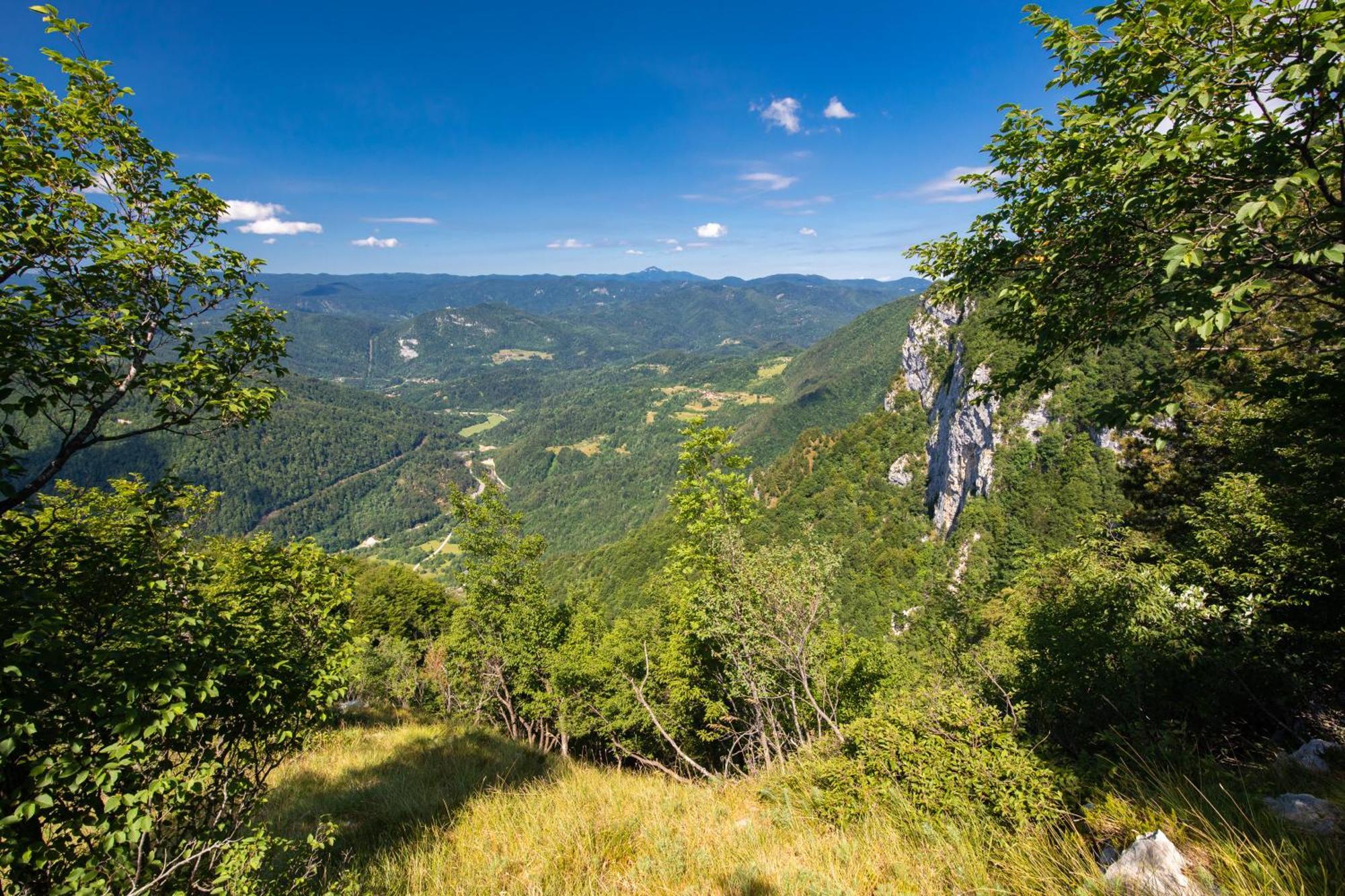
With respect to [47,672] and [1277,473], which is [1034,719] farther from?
[47,672]

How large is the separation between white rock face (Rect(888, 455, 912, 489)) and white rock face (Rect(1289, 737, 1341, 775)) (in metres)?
116

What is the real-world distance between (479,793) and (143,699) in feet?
18.1

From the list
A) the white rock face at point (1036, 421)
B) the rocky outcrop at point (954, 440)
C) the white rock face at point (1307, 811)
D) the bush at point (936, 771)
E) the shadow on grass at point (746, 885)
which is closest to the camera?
the white rock face at point (1307, 811)

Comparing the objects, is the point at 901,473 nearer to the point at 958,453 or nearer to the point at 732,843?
the point at 958,453

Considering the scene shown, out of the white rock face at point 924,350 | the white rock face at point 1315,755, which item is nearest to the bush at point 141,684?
the white rock face at point 1315,755

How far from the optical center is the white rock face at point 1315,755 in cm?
501

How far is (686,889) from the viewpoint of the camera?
436 centimetres

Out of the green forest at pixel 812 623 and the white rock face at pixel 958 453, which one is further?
the white rock face at pixel 958 453

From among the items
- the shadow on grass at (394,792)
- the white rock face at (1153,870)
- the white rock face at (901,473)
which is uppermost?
the white rock face at (1153,870)

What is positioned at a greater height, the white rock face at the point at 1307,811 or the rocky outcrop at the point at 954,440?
the white rock face at the point at 1307,811

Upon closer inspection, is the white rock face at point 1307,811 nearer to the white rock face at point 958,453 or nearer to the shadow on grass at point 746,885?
the shadow on grass at point 746,885

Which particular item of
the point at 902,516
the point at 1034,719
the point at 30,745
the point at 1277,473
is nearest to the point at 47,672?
the point at 30,745

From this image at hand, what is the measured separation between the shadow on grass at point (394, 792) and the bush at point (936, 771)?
16.0 feet

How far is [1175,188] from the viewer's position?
3736 millimetres
